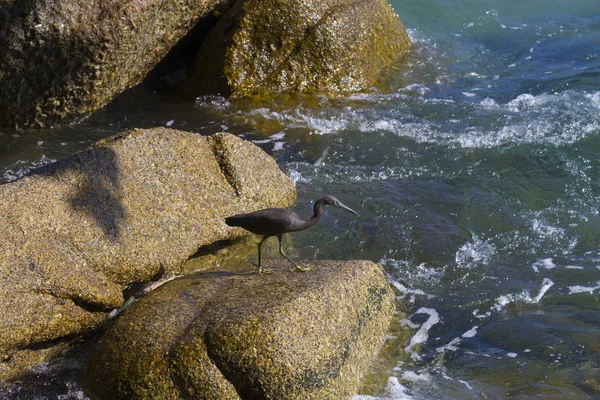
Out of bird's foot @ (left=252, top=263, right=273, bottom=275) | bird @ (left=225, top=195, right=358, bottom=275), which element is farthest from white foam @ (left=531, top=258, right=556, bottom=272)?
bird's foot @ (left=252, top=263, right=273, bottom=275)

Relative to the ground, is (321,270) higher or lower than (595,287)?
higher

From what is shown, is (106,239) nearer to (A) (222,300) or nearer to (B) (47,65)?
(A) (222,300)

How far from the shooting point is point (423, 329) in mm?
6332

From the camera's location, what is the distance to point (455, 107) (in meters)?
11.0

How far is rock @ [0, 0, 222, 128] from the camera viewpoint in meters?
7.84

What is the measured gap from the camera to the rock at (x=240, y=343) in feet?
15.4

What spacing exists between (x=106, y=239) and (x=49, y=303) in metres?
0.69

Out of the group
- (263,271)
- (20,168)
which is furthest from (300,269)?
(20,168)

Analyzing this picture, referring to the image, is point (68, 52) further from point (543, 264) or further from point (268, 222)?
point (543, 264)

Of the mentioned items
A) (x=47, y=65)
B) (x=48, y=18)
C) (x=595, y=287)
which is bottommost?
(x=595, y=287)

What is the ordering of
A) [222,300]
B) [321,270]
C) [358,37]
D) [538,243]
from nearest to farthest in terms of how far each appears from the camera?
[222,300]
[321,270]
[538,243]
[358,37]

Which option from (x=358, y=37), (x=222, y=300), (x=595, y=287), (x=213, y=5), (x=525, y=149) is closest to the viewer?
Answer: (x=222, y=300)

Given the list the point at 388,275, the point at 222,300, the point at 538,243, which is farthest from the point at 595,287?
the point at 222,300

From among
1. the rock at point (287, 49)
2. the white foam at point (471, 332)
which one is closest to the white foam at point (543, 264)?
the white foam at point (471, 332)
